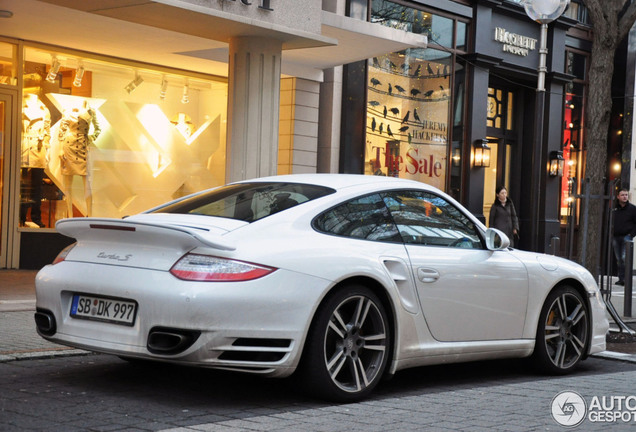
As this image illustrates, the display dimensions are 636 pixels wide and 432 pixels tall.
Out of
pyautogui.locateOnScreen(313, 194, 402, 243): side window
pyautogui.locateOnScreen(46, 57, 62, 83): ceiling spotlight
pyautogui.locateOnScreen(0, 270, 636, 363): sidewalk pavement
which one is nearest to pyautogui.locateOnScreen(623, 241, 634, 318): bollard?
pyautogui.locateOnScreen(0, 270, 636, 363): sidewalk pavement

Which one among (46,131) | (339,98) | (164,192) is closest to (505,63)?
(339,98)

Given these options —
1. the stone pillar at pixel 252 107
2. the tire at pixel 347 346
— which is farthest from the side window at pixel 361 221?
the stone pillar at pixel 252 107

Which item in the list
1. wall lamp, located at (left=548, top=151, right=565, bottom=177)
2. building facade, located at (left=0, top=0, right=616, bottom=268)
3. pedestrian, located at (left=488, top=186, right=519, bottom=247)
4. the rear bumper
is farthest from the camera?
wall lamp, located at (left=548, top=151, right=565, bottom=177)

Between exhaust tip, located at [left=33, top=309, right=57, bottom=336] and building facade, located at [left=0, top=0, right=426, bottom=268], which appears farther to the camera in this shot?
building facade, located at [left=0, top=0, right=426, bottom=268]

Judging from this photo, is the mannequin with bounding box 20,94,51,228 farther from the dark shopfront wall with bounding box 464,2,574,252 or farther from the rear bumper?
the dark shopfront wall with bounding box 464,2,574,252

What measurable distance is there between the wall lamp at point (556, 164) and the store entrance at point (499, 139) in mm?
920

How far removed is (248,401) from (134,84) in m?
10.8

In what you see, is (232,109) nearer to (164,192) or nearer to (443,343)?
(164,192)

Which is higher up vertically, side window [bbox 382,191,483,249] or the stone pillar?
the stone pillar

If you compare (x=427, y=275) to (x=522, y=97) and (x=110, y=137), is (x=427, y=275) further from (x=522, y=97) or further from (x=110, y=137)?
(x=522, y=97)

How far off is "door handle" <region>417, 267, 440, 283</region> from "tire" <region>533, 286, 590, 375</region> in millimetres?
1266

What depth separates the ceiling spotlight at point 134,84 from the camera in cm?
1513

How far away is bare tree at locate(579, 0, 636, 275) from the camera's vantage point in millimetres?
10625

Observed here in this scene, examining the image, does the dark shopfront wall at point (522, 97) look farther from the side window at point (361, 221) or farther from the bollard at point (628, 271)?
the side window at point (361, 221)
